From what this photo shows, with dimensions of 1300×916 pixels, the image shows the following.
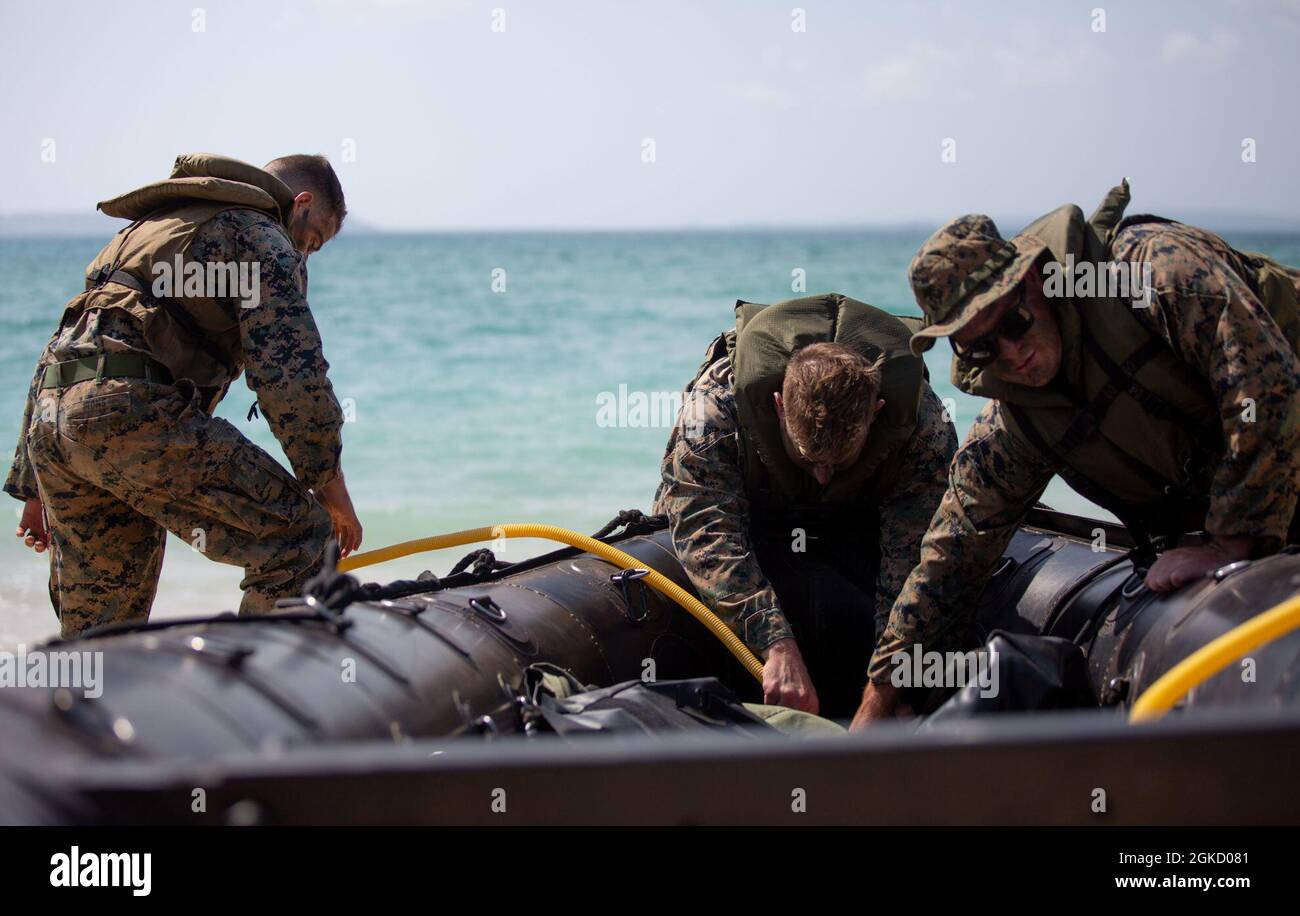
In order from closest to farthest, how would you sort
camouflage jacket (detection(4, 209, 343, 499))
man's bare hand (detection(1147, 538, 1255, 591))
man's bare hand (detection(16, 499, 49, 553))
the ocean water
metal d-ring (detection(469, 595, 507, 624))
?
man's bare hand (detection(1147, 538, 1255, 591)), metal d-ring (detection(469, 595, 507, 624)), camouflage jacket (detection(4, 209, 343, 499)), man's bare hand (detection(16, 499, 49, 553)), the ocean water

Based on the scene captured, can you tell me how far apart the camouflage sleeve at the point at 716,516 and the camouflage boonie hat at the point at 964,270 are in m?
0.72

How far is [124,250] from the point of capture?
3176 mm

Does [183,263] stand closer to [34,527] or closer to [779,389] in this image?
[34,527]

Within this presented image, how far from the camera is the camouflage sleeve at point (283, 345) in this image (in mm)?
3078

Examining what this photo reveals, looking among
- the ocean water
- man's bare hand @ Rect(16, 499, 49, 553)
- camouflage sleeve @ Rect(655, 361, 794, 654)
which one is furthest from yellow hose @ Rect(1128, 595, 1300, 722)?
man's bare hand @ Rect(16, 499, 49, 553)

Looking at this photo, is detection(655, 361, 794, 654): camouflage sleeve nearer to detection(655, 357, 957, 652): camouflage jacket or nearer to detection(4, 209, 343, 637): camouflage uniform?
detection(655, 357, 957, 652): camouflage jacket

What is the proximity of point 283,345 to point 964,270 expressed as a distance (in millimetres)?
1569

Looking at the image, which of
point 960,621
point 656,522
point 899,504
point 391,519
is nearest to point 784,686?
point 960,621

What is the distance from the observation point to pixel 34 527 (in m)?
3.63

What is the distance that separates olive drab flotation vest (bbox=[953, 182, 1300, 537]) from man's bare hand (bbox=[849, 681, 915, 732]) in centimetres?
57

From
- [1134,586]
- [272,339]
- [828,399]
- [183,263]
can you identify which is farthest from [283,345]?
[1134,586]

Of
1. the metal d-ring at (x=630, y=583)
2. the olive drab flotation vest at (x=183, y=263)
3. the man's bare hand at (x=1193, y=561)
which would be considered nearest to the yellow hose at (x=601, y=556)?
the metal d-ring at (x=630, y=583)

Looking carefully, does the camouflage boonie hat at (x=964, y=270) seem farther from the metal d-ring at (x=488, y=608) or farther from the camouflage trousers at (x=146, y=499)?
the camouflage trousers at (x=146, y=499)

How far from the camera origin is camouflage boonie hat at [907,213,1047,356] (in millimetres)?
2373
